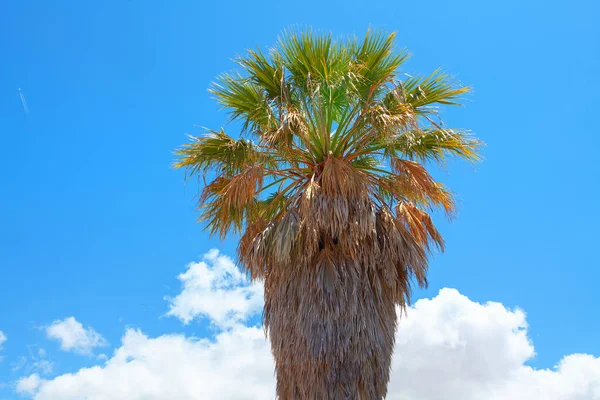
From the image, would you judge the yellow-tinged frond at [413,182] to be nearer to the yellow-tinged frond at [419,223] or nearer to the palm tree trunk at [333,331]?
the yellow-tinged frond at [419,223]

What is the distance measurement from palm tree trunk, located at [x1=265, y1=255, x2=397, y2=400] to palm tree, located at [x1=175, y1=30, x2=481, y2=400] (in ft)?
0.06

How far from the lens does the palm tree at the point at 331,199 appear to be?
11711 mm

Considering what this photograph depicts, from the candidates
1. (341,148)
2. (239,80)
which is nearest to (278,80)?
(239,80)

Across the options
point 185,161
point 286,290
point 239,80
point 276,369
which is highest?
point 239,80

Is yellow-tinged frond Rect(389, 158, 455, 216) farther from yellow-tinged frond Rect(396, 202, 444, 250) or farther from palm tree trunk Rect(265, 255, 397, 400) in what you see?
palm tree trunk Rect(265, 255, 397, 400)

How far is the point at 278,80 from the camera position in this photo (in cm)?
1302

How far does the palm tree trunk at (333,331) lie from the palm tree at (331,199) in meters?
0.02

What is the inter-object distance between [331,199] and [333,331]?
210 centimetres

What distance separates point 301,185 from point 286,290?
1899mm

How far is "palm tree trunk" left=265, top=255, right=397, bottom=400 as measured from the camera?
37.8 ft

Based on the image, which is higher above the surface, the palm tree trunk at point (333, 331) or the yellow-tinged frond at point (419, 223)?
the yellow-tinged frond at point (419, 223)

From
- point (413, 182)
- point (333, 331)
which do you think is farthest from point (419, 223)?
Answer: point (333, 331)

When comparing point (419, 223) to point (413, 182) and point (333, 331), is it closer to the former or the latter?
point (413, 182)

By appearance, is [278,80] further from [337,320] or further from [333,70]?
[337,320]
